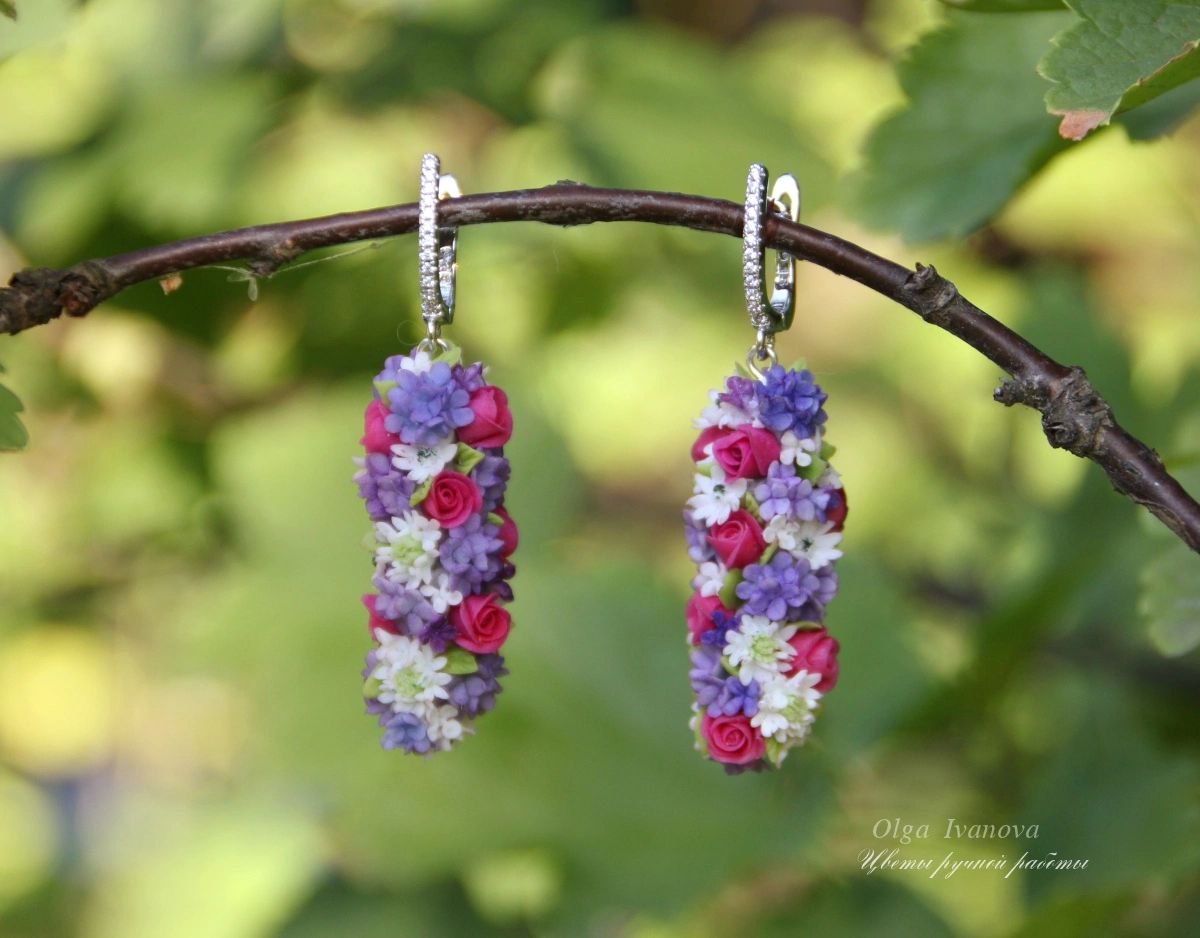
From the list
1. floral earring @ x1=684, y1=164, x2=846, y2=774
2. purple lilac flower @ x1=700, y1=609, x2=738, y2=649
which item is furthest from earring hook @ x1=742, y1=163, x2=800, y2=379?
purple lilac flower @ x1=700, y1=609, x2=738, y2=649

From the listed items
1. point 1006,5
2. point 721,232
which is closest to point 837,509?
point 721,232

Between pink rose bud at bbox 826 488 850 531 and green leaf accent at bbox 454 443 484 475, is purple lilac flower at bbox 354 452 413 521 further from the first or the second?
pink rose bud at bbox 826 488 850 531

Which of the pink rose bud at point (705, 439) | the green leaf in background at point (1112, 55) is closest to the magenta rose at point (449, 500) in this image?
the pink rose bud at point (705, 439)

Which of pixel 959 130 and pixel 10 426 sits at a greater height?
pixel 959 130

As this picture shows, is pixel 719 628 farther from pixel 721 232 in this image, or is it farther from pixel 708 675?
pixel 721 232

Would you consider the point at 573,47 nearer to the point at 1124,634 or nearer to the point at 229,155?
the point at 229,155

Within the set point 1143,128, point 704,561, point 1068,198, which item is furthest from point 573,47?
point 704,561
